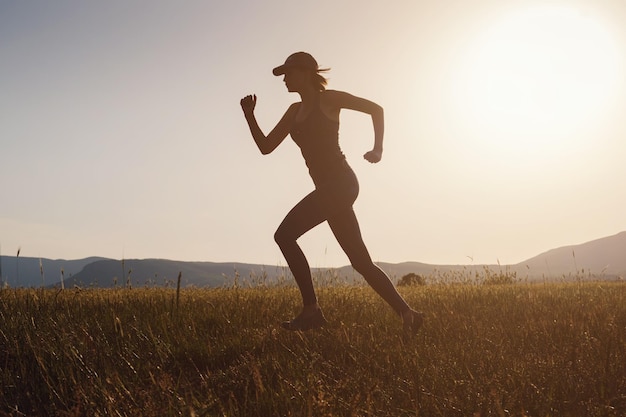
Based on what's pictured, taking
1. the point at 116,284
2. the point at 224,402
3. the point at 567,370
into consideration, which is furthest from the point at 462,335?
the point at 116,284

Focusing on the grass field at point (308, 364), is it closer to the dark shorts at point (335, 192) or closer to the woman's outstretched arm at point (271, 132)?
the dark shorts at point (335, 192)

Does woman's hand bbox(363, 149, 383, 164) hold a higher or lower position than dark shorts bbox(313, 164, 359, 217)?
higher

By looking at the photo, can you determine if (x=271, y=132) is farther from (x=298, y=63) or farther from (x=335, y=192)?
(x=335, y=192)

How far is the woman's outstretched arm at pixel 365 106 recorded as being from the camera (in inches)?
213

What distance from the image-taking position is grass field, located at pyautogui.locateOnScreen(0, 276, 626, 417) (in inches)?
128

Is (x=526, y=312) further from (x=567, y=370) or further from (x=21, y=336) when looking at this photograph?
(x=21, y=336)

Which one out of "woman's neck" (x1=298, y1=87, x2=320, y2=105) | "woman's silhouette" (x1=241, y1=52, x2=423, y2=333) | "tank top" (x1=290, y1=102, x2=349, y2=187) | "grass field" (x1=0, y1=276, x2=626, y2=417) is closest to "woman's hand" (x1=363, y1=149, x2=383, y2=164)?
"woman's silhouette" (x1=241, y1=52, x2=423, y2=333)

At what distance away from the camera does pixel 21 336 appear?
16.3ft

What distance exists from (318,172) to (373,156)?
0.52 meters

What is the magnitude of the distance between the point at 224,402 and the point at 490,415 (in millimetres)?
1558

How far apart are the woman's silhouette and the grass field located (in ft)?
1.26

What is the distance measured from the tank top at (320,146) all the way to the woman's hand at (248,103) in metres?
0.46

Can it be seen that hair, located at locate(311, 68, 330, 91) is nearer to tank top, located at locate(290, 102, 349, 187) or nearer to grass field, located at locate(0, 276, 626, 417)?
tank top, located at locate(290, 102, 349, 187)

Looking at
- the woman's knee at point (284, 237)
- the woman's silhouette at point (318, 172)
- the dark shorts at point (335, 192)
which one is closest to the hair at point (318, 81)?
the woman's silhouette at point (318, 172)
